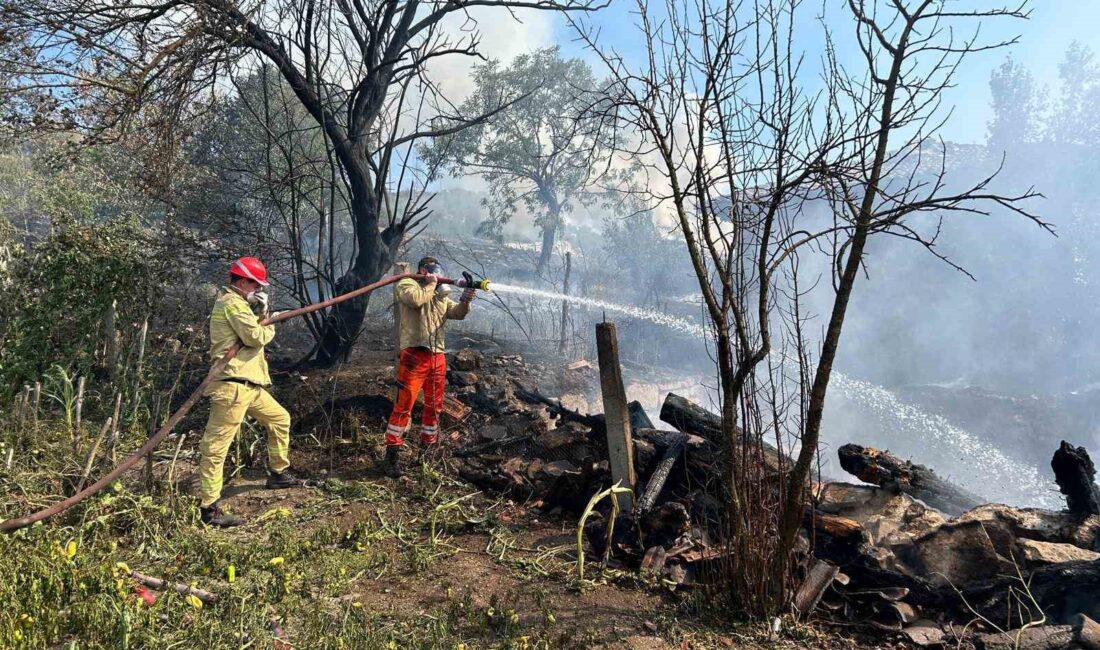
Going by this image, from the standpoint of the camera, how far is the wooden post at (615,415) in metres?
4.70

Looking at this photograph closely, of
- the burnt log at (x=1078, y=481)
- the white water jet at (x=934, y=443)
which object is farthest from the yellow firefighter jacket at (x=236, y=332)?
the white water jet at (x=934, y=443)

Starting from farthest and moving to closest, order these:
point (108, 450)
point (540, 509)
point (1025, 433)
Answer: point (1025, 433), point (540, 509), point (108, 450)

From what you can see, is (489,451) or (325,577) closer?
(325,577)

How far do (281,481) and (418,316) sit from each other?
189cm

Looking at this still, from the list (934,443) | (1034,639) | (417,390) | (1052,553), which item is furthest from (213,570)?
(934,443)

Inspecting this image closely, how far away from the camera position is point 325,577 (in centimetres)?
360

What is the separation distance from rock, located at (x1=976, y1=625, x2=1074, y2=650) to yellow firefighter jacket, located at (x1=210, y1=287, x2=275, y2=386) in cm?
498

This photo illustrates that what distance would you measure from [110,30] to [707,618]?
24.4 ft

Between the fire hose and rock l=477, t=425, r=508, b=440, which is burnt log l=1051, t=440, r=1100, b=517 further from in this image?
the fire hose

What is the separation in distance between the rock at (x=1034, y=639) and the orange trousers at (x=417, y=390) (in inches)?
174

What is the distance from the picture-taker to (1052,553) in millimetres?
4008

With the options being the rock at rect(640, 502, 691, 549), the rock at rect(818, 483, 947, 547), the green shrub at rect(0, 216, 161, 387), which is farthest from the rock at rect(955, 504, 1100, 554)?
the green shrub at rect(0, 216, 161, 387)

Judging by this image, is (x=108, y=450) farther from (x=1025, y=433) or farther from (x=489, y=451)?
(x=1025, y=433)

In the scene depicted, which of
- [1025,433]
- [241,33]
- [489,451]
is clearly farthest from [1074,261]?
[241,33]
